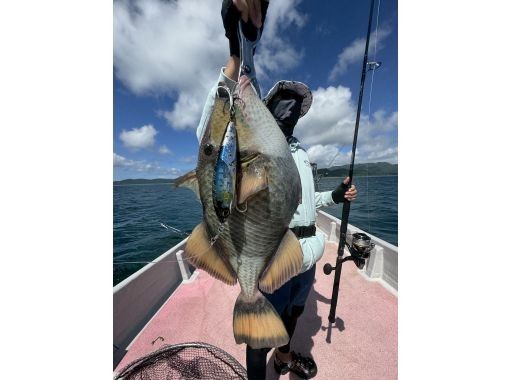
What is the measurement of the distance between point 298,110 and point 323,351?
3314 mm

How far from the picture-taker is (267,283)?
167 cm

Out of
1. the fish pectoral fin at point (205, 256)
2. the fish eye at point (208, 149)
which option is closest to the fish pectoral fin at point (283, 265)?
the fish pectoral fin at point (205, 256)

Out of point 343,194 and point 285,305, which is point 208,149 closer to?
point 285,305

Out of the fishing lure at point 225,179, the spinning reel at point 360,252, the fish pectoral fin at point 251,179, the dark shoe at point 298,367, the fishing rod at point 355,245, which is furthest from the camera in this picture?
the spinning reel at point 360,252

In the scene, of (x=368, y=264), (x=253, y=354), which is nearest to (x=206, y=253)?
(x=253, y=354)

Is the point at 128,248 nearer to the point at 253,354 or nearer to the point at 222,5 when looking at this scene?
the point at 253,354

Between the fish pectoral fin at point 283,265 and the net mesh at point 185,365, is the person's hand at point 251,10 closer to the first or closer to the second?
the fish pectoral fin at point 283,265

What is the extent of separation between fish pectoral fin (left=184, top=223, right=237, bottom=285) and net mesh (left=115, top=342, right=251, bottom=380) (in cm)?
155

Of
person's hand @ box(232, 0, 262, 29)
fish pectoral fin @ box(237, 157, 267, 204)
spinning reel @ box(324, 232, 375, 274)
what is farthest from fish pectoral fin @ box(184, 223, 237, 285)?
spinning reel @ box(324, 232, 375, 274)

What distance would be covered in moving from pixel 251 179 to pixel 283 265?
0.72 m

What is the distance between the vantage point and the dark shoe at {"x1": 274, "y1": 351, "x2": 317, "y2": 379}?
293 cm

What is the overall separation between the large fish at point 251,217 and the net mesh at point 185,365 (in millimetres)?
1383

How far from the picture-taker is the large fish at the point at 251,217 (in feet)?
4.52

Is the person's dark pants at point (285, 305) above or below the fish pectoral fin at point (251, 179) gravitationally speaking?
below
